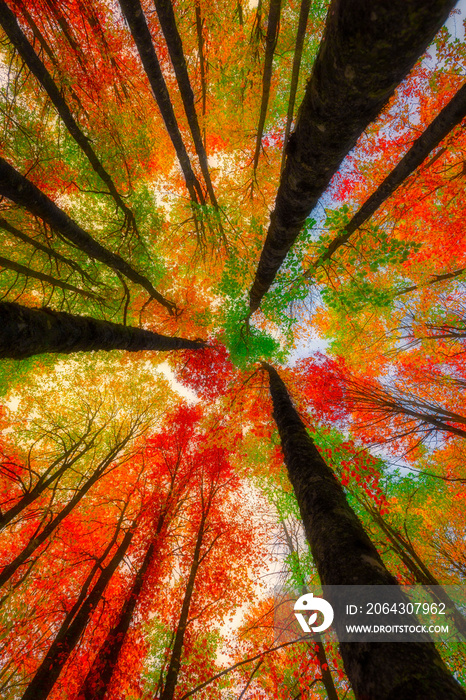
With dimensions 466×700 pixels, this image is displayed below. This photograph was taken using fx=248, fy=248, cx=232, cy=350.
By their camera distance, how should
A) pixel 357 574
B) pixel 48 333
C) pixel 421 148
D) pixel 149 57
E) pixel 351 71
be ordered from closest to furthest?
pixel 351 71, pixel 357 574, pixel 48 333, pixel 149 57, pixel 421 148

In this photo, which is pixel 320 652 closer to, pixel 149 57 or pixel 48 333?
pixel 48 333

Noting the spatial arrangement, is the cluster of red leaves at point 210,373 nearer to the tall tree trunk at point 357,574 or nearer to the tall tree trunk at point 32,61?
the tall tree trunk at point 357,574

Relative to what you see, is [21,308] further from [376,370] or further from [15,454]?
[376,370]

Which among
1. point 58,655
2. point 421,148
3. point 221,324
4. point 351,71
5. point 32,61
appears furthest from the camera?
point 221,324

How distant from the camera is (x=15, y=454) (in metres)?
12.0

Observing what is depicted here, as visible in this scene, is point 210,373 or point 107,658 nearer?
point 107,658

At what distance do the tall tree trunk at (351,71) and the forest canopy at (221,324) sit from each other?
0.05 ft

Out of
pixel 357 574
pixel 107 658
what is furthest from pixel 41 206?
pixel 107 658

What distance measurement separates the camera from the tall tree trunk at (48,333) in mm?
2922

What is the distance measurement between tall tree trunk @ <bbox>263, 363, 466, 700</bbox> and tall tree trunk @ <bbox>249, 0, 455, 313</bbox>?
3374mm

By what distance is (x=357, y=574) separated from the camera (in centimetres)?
196

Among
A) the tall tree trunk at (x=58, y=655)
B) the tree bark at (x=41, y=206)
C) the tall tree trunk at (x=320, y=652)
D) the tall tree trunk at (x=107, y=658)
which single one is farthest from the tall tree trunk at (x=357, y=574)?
the tall tree trunk at (x=107, y=658)

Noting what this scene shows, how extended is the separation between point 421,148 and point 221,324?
757 centimetres

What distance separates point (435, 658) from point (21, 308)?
4866mm
